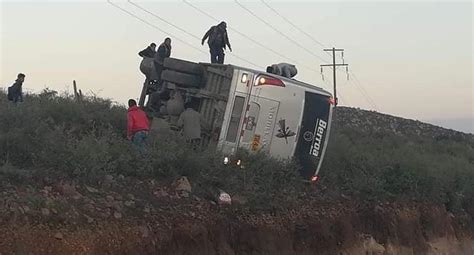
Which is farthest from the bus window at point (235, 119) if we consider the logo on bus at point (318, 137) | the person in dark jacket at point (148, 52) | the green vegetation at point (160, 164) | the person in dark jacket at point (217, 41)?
the person in dark jacket at point (217, 41)

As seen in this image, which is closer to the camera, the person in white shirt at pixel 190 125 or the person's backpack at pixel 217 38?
the person in white shirt at pixel 190 125

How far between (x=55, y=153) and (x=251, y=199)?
3.40 metres

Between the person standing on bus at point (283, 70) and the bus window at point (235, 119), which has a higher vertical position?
the person standing on bus at point (283, 70)

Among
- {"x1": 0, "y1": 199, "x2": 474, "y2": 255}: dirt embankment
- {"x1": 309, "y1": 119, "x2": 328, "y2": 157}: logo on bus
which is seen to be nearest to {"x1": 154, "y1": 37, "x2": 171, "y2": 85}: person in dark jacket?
{"x1": 309, "y1": 119, "x2": 328, "y2": 157}: logo on bus

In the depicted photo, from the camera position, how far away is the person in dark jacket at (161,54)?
1340 cm

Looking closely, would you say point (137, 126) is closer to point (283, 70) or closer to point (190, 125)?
point (190, 125)

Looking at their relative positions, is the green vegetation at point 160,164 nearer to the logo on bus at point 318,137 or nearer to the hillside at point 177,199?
the hillside at point 177,199

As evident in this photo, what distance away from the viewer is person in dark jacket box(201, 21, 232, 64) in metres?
16.2

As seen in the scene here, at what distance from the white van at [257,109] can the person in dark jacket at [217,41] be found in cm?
297

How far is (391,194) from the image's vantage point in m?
15.2

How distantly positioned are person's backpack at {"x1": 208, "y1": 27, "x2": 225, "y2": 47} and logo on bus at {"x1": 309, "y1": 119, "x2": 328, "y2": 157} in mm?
4036

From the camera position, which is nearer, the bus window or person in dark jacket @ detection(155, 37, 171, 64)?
the bus window

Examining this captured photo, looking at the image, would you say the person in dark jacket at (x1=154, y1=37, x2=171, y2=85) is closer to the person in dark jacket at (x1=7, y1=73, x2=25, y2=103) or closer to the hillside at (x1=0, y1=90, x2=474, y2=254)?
the hillside at (x1=0, y1=90, x2=474, y2=254)

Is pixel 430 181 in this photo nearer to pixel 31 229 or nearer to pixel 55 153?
pixel 55 153
